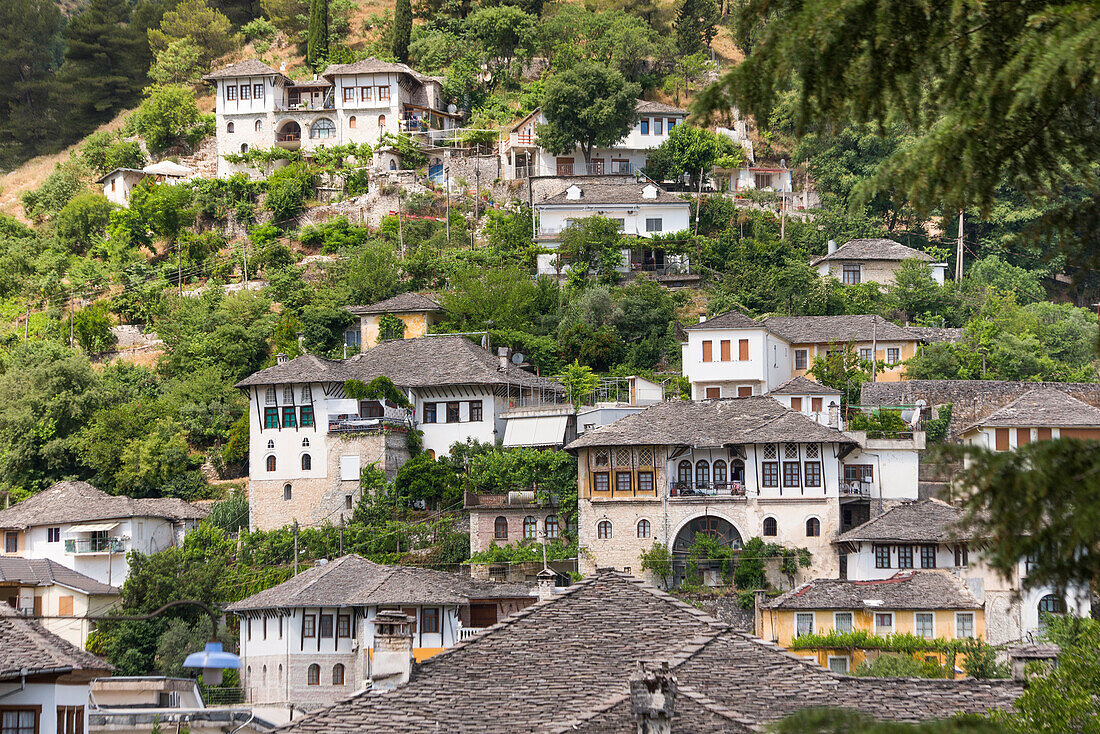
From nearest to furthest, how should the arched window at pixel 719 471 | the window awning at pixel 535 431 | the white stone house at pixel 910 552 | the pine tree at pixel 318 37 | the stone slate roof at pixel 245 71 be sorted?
1. the white stone house at pixel 910 552
2. the arched window at pixel 719 471
3. the window awning at pixel 535 431
4. the stone slate roof at pixel 245 71
5. the pine tree at pixel 318 37

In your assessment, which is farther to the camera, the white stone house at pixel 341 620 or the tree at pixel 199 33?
the tree at pixel 199 33

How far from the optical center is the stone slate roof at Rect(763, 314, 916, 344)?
6506cm

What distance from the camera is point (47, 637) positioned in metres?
20.7

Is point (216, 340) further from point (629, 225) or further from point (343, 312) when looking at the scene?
point (629, 225)

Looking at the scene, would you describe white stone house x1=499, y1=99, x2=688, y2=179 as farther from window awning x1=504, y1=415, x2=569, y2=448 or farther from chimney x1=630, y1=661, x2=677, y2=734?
chimney x1=630, y1=661, x2=677, y2=734

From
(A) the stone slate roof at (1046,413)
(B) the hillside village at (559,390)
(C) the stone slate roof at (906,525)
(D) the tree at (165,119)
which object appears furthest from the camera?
(D) the tree at (165,119)

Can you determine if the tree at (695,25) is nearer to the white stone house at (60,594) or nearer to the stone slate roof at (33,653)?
the white stone house at (60,594)

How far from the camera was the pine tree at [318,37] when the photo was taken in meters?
102

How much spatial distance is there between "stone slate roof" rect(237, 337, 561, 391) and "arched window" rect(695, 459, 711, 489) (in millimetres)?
9909

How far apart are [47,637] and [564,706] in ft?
26.6

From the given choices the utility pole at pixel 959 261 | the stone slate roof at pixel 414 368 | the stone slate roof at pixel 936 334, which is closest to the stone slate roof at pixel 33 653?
the stone slate roof at pixel 414 368

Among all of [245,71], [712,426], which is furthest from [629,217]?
[245,71]

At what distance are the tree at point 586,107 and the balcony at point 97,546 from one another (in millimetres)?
35803

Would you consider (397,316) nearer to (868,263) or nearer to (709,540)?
(709,540)
